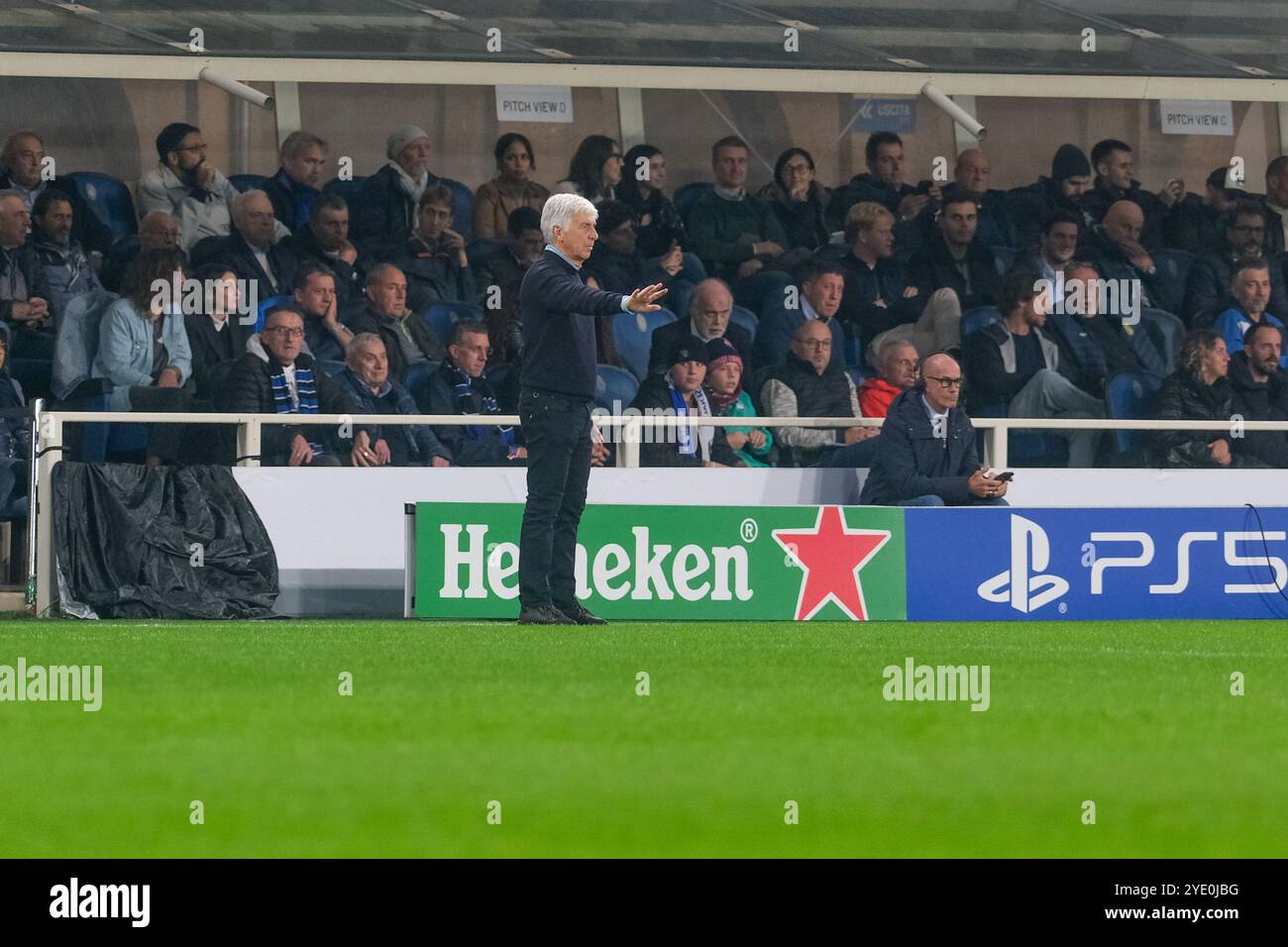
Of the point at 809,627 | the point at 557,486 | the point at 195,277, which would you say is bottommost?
the point at 809,627

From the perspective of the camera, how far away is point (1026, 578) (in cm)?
1340

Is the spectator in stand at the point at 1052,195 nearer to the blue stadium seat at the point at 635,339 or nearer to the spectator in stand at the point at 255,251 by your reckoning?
the blue stadium seat at the point at 635,339

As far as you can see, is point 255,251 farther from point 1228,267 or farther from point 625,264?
point 1228,267

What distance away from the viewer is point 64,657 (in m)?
9.02

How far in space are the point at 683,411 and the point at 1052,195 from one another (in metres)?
5.01

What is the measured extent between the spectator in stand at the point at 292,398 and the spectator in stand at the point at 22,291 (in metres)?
1.55

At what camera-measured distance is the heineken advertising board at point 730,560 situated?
13.0 meters

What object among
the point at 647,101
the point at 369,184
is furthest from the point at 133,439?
the point at 647,101

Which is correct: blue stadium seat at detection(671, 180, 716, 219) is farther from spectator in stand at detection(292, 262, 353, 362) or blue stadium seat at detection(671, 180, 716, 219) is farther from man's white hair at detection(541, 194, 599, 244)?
man's white hair at detection(541, 194, 599, 244)

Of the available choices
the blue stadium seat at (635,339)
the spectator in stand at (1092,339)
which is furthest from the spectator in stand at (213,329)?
the spectator in stand at (1092,339)

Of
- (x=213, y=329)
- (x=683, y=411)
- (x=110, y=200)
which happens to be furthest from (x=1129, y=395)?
(x=110, y=200)

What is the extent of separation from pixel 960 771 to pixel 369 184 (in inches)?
467
